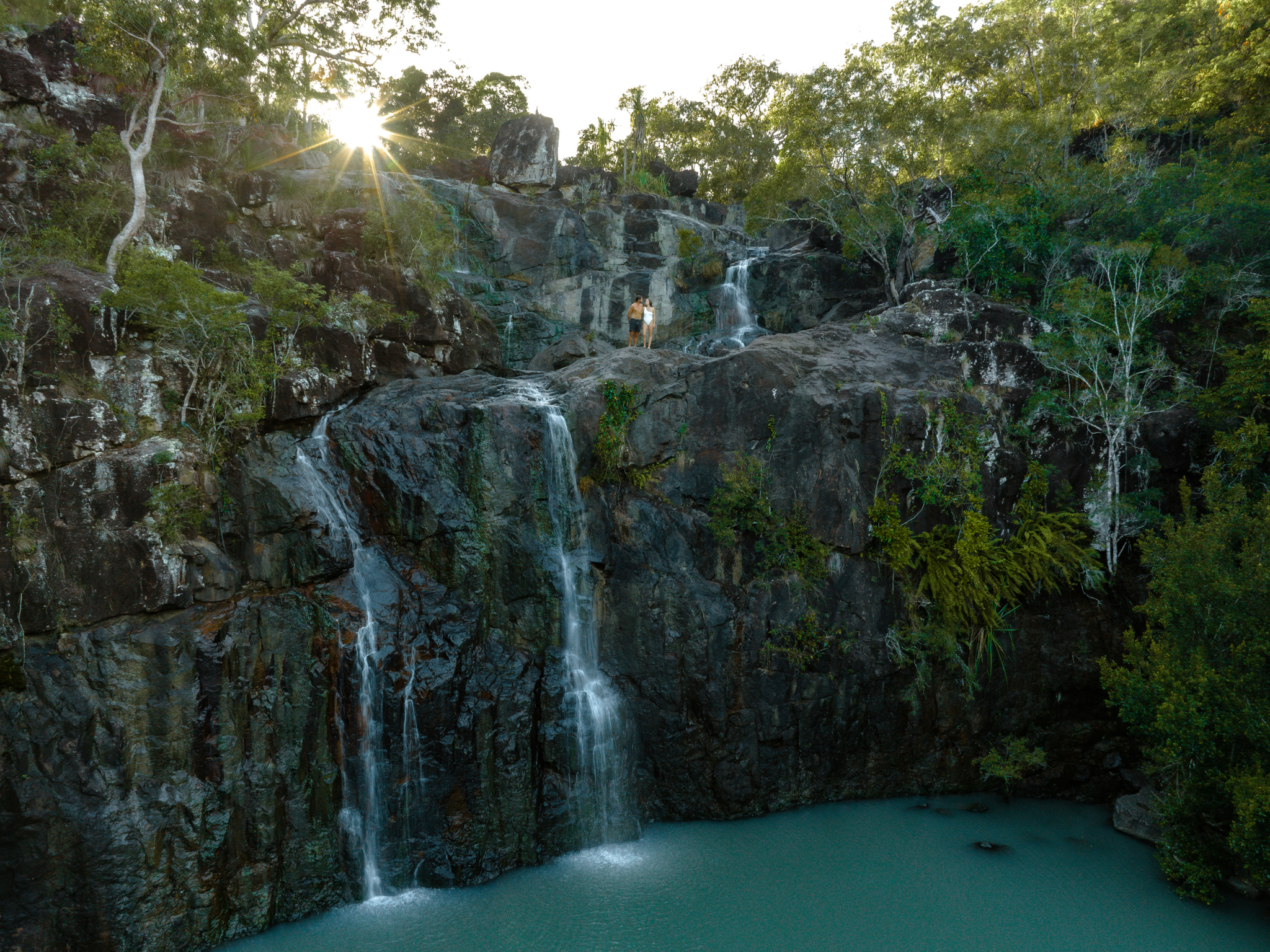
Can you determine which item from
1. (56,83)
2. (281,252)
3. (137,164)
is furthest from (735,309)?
(56,83)

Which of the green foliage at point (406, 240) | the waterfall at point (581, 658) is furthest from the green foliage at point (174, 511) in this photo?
the green foliage at point (406, 240)

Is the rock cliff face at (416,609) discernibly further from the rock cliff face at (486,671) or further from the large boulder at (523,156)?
the large boulder at (523,156)

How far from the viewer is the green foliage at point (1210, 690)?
25.4ft

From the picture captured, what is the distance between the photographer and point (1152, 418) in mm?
12109

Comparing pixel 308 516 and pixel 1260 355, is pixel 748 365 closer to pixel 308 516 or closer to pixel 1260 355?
pixel 308 516

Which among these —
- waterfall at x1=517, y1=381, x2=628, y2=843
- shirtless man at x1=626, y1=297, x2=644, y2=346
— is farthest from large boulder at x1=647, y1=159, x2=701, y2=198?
waterfall at x1=517, y1=381, x2=628, y2=843

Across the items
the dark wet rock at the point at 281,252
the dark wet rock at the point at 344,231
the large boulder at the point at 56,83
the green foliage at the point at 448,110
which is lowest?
the dark wet rock at the point at 281,252

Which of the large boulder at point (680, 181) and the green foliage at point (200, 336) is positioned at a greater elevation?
the large boulder at point (680, 181)

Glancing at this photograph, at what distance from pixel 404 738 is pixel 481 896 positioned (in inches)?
89.8

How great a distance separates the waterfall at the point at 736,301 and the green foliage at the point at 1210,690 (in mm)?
Result: 11525

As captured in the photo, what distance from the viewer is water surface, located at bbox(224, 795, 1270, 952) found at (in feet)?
26.0

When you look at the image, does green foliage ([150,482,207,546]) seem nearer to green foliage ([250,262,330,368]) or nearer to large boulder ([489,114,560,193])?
green foliage ([250,262,330,368])

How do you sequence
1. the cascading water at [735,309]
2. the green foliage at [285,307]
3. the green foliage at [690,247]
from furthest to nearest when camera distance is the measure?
the green foliage at [690,247]
the cascading water at [735,309]
the green foliage at [285,307]

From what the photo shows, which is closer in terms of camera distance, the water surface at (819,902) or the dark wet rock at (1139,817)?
Result: the water surface at (819,902)
